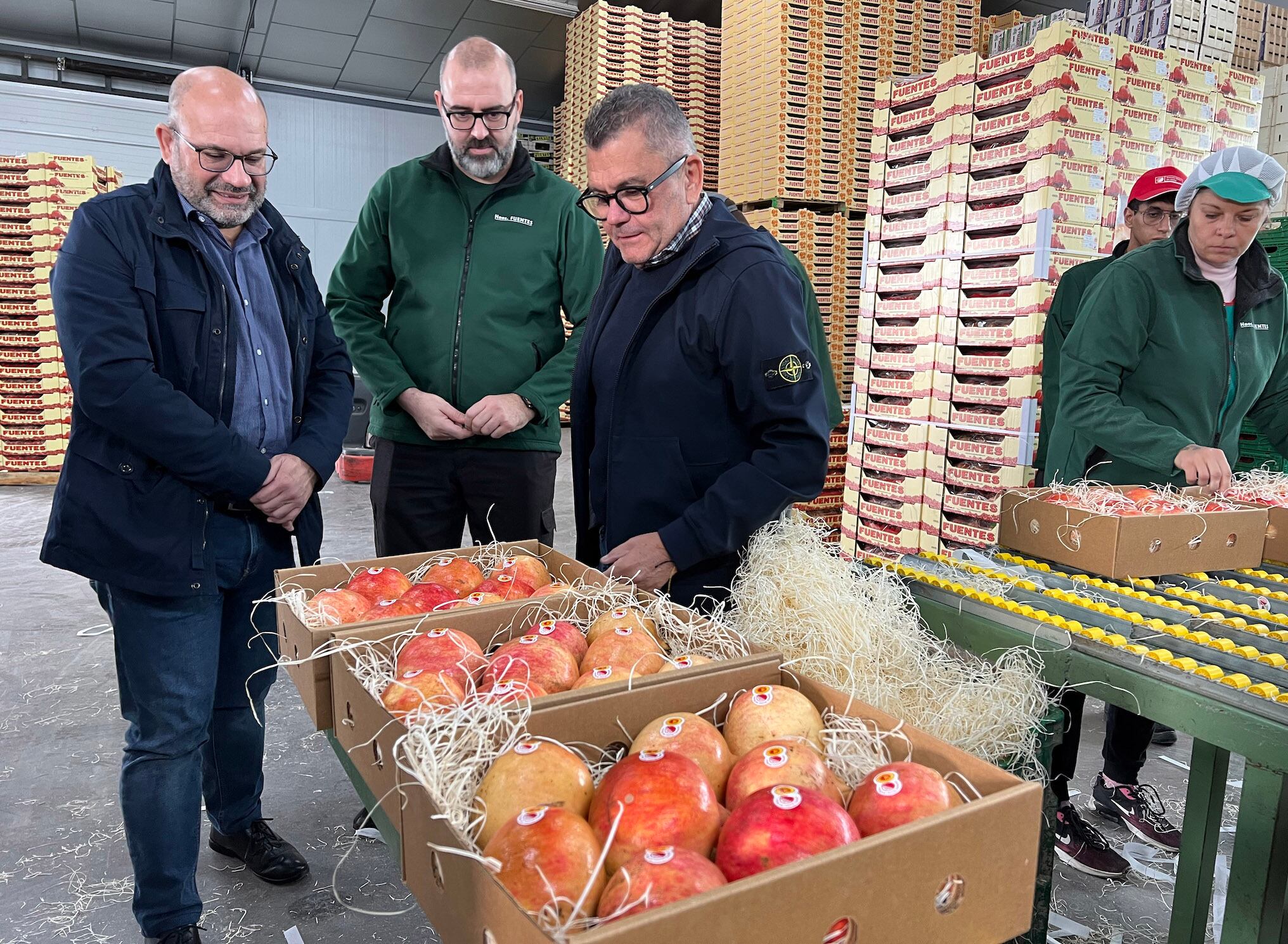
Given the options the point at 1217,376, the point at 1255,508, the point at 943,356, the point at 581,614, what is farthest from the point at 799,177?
the point at 581,614

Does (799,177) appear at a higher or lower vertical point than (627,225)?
higher

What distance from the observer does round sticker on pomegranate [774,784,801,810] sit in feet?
2.94

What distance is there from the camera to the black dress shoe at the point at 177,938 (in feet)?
6.47

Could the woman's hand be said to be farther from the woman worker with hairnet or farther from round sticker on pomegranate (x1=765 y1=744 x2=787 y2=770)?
round sticker on pomegranate (x1=765 y1=744 x2=787 y2=770)

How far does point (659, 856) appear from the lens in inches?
32.6

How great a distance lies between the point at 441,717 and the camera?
1.05 metres

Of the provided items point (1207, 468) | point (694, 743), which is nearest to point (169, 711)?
point (694, 743)

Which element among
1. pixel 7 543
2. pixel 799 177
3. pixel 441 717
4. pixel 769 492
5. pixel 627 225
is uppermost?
pixel 799 177

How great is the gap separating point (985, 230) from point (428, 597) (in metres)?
4.33

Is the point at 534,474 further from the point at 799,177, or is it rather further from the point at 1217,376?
the point at 799,177

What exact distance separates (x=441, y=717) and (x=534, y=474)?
172cm

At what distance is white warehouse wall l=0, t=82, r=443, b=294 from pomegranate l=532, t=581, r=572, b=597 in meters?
10.1

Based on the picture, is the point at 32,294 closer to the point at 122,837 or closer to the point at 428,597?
the point at 122,837

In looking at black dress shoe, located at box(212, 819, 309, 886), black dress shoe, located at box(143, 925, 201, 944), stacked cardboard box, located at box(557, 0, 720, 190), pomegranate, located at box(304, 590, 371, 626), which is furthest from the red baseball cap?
stacked cardboard box, located at box(557, 0, 720, 190)
